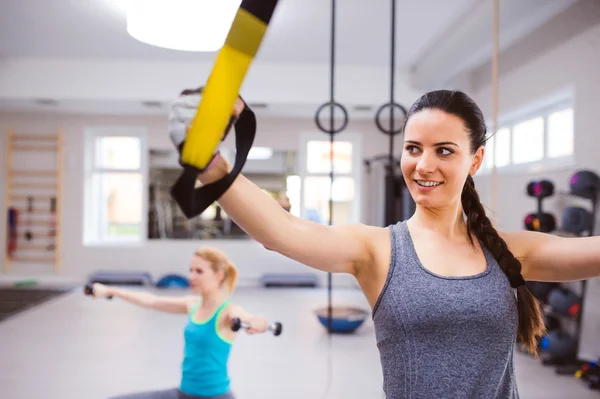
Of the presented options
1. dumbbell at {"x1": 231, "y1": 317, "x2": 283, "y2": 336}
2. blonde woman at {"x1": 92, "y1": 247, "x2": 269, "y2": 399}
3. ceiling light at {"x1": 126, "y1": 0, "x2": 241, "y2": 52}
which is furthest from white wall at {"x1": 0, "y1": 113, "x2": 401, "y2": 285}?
dumbbell at {"x1": 231, "y1": 317, "x2": 283, "y2": 336}

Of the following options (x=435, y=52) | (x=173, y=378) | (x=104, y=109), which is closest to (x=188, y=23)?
(x=173, y=378)

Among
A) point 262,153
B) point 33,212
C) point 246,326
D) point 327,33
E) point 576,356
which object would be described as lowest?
point 576,356

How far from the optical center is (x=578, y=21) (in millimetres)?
3838

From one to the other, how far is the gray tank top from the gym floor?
2.46 meters

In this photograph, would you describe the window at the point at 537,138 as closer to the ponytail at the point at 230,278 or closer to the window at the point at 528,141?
the window at the point at 528,141

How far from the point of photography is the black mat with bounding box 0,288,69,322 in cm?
553

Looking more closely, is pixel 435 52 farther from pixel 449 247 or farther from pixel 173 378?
pixel 449 247

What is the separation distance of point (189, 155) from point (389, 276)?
0.47m

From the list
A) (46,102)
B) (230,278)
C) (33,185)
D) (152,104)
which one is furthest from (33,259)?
(230,278)

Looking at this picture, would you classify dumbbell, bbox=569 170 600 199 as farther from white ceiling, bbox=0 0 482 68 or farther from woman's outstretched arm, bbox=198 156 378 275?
woman's outstretched arm, bbox=198 156 378 275

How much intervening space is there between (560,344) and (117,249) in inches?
250

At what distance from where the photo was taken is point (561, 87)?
409cm

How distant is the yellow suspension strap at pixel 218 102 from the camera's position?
1.88 ft

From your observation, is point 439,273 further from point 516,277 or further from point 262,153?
point 262,153
